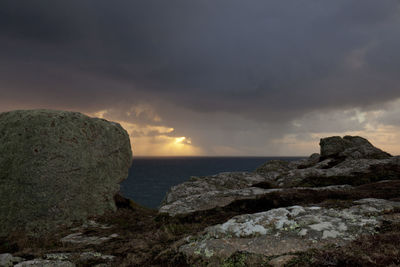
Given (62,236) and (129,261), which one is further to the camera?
(62,236)

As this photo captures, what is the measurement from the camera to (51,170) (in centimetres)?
1734

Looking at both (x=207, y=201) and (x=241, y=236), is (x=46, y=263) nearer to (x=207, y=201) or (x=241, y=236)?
(x=241, y=236)

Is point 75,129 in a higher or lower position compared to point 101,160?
higher

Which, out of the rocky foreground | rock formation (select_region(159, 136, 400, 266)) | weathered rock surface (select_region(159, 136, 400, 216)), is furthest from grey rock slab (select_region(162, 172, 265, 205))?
rock formation (select_region(159, 136, 400, 266))

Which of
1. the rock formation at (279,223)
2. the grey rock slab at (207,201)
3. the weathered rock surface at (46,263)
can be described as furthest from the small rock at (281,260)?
the grey rock slab at (207,201)

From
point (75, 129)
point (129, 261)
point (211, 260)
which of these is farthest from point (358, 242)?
point (75, 129)

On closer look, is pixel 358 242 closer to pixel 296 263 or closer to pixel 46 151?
pixel 296 263

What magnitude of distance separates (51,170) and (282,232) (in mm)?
17467

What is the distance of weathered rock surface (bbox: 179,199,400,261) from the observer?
6109mm

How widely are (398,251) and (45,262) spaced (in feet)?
35.6

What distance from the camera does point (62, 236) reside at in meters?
14.8

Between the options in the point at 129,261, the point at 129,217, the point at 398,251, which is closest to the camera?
the point at 398,251

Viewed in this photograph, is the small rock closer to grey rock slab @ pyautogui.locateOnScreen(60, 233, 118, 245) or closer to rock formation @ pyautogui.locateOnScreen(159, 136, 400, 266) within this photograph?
rock formation @ pyautogui.locateOnScreen(159, 136, 400, 266)

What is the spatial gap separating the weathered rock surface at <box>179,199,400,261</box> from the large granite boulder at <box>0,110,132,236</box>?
46.9ft
